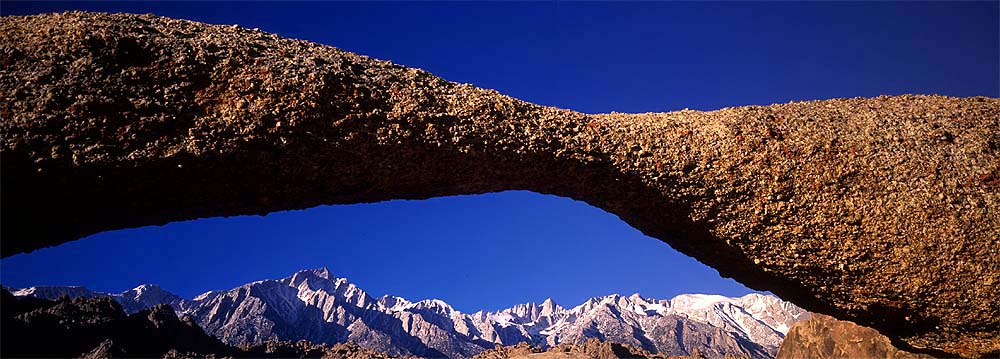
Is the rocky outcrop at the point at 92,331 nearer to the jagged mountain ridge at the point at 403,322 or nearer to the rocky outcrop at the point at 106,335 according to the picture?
the rocky outcrop at the point at 106,335

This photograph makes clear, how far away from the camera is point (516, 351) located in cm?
3772

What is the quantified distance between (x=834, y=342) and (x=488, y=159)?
13.1 meters

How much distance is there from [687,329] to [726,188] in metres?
111

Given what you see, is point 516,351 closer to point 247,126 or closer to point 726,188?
point 726,188

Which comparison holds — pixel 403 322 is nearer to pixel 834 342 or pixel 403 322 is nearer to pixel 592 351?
pixel 592 351

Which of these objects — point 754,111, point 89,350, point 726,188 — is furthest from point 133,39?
point 89,350

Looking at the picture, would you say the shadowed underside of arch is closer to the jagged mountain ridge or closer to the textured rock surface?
the textured rock surface

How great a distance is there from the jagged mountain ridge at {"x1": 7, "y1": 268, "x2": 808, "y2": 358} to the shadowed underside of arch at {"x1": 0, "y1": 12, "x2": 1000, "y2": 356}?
5855 centimetres

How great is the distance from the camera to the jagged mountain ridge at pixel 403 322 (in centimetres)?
9412

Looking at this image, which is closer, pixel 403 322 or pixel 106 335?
pixel 106 335

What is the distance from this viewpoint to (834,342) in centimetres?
1519

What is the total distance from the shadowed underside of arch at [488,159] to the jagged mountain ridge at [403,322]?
5855 centimetres

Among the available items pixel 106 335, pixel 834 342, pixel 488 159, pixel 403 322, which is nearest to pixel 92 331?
pixel 106 335

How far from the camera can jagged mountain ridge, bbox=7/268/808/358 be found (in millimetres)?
94125
